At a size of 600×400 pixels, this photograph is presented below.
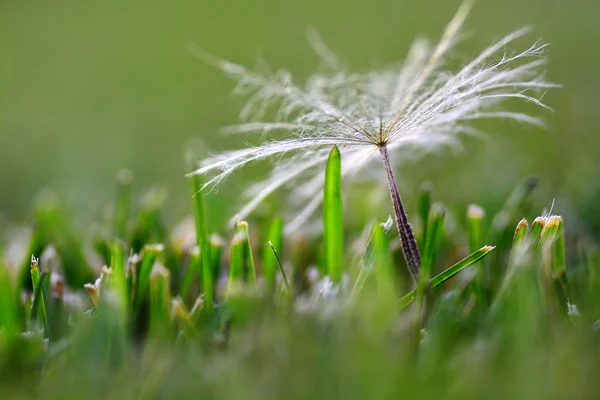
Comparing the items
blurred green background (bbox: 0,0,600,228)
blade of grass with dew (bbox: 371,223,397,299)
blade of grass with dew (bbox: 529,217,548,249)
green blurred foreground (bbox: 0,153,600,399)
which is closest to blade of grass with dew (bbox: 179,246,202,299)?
green blurred foreground (bbox: 0,153,600,399)

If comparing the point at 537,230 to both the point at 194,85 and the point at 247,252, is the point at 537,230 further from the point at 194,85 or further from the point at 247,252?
the point at 194,85

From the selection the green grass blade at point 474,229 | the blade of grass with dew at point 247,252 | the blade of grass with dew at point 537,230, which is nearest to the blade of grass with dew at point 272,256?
the blade of grass with dew at point 247,252

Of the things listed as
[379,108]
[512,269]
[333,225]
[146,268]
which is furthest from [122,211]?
[512,269]

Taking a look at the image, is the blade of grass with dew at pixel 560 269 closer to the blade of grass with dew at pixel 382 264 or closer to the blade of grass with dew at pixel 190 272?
the blade of grass with dew at pixel 382 264

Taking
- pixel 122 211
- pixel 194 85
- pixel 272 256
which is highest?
pixel 194 85

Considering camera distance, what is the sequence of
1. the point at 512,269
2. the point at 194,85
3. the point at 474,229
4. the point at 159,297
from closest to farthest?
1. the point at 512,269
2. the point at 159,297
3. the point at 474,229
4. the point at 194,85

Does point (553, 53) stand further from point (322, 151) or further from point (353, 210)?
point (322, 151)
